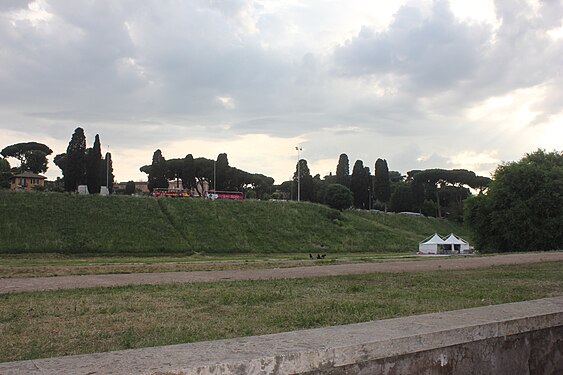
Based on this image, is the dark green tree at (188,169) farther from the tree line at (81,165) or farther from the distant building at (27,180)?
the tree line at (81,165)

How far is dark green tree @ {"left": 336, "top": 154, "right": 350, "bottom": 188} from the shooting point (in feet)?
328

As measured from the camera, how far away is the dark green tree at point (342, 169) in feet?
328

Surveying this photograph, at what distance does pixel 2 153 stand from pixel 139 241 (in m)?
80.7

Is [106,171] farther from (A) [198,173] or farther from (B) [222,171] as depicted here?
(B) [222,171]

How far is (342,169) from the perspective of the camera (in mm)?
101375

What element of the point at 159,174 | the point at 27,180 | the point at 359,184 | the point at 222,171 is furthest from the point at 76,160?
the point at 359,184

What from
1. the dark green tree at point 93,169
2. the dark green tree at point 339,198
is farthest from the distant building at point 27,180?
the dark green tree at point 339,198

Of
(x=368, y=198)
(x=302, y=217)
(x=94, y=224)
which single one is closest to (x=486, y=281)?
(x=94, y=224)

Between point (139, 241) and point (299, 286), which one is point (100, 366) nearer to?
point (299, 286)

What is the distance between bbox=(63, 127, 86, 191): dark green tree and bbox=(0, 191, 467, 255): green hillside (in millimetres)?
13543

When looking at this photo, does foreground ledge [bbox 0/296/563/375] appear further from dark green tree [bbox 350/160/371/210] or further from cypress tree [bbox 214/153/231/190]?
cypress tree [bbox 214/153/231/190]

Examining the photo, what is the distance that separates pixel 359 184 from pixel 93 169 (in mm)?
42400

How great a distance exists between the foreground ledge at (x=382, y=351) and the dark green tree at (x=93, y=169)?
6677 cm

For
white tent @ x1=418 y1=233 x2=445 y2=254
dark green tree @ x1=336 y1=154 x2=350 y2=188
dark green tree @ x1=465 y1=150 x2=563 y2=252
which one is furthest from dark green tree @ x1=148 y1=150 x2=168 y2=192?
dark green tree @ x1=465 y1=150 x2=563 y2=252
